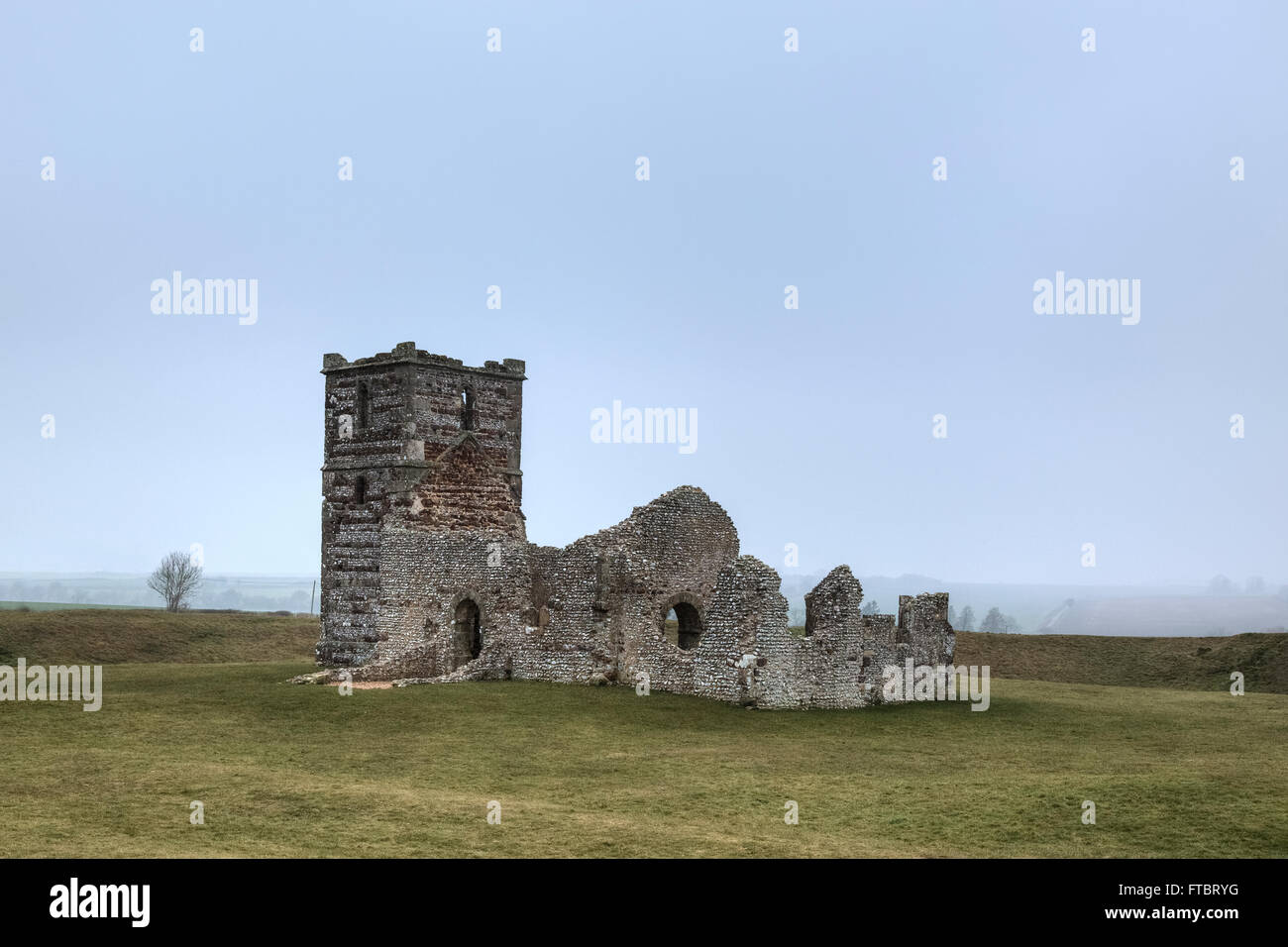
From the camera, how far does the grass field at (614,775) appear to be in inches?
572

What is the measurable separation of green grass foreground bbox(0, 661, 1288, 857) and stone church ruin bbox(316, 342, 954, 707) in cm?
126

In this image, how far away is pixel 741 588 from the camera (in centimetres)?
2709

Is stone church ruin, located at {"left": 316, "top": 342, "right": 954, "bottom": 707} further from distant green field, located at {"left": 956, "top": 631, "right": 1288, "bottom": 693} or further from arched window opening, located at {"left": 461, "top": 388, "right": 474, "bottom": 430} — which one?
distant green field, located at {"left": 956, "top": 631, "right": 1288, "bottom": 693}

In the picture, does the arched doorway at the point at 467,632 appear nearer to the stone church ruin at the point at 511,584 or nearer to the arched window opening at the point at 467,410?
the stone church ruin at the point at 511,584

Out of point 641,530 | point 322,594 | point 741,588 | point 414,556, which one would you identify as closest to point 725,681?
point 741,588

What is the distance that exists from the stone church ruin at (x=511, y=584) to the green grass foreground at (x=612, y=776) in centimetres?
126

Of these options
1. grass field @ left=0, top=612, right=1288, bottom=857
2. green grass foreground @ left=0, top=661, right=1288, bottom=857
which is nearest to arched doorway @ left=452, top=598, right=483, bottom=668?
grass field @ left=0, top=612, right=1288, bottom=857

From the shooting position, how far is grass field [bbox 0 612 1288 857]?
14.5m

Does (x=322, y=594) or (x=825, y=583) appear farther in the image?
(x=322, y=594)

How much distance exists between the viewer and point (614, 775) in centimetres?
1914

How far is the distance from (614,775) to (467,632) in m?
15.2
